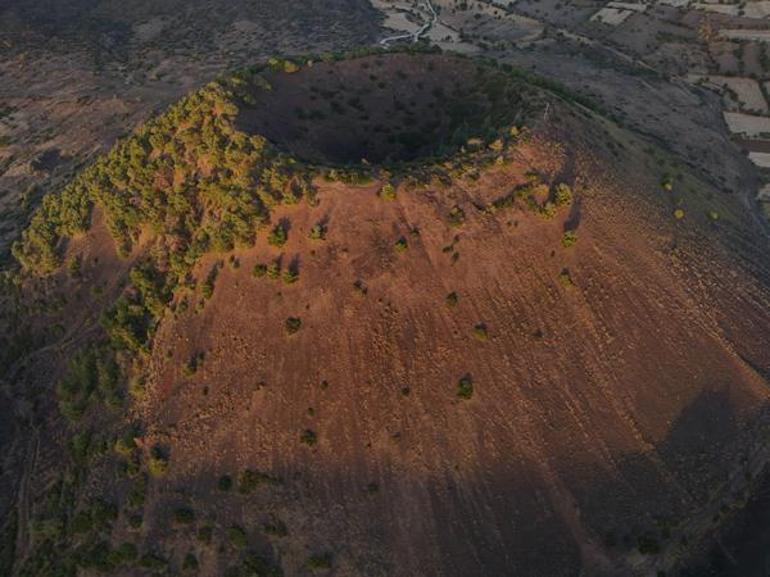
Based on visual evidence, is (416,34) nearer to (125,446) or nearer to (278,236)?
(278,236)

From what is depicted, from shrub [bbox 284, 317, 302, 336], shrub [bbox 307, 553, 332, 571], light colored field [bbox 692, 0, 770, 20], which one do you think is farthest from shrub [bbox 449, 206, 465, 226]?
light colored field [bbox 692, 0, 770, 20]

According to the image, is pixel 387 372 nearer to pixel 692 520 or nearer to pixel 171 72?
pixel 692 520

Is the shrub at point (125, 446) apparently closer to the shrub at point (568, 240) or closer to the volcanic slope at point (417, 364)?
the volcanic slope at point (417, 364)

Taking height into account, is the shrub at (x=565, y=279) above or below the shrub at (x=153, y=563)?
above

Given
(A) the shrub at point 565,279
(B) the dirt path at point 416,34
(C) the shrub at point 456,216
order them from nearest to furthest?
1. (C) the shrub at point 456,216
2. (A) the shrub at point 565,279
3. (B) the dirt path at point 416,34

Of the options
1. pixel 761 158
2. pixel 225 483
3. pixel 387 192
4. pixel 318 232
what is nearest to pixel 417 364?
pixel 318 232

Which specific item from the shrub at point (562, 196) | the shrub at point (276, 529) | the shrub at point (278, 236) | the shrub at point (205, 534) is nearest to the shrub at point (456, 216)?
the shrub at point (562, 196)

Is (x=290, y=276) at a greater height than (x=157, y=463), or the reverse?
(x=290, y=276)
